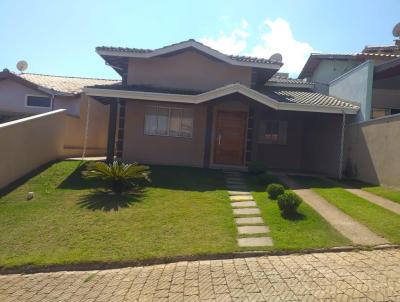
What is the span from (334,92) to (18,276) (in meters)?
15.3

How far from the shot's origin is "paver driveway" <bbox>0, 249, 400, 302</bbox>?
5246mm

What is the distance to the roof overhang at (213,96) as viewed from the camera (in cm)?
1339

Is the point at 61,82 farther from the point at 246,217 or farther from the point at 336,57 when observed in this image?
the point at 246,217

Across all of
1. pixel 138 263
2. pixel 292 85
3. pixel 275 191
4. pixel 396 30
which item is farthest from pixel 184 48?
pixel 396 30

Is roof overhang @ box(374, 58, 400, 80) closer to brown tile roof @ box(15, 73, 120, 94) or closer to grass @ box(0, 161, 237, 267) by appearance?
grass @ box(0, 161, 237, 267)

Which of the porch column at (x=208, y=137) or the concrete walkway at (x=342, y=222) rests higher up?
the porch column at (x=208, y=137)

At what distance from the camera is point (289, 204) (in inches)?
339

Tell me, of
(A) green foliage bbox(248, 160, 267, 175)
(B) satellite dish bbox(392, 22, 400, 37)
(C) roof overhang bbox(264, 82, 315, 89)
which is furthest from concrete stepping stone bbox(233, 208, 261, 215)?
(B) satellite dish bbox(392, 22, 400, 37)

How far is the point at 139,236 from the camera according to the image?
773cm

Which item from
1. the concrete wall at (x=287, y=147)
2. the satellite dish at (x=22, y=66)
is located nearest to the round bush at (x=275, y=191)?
the concrete wall at (x=287, y=147)

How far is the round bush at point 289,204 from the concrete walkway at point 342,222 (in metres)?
0.70

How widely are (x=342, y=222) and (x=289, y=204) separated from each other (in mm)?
1157

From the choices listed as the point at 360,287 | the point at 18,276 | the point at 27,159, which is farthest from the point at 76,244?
the point at 27,159

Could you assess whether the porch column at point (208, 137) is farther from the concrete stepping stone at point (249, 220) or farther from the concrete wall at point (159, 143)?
the concrete stepping stone at point (249, 220)
